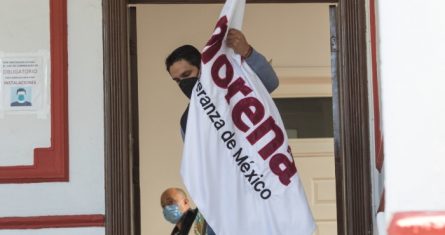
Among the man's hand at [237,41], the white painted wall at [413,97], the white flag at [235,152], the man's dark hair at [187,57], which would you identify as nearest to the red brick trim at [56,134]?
the man's dark hair at [187,57]

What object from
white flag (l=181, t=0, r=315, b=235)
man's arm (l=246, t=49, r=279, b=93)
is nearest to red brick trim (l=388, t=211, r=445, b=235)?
white flag (l=181, t=0, r=315, b=235)

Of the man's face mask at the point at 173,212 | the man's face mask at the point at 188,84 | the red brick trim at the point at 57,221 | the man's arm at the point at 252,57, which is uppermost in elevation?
the man's arm at the point at 252,57

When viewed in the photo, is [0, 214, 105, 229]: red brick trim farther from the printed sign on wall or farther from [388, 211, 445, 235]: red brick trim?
[388, 211, 445, 235]: red brick trim

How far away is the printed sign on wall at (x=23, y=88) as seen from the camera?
297 centimetres

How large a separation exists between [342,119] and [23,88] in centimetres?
127

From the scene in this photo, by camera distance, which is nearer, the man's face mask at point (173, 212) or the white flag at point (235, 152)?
the white flag at point (235, 152)

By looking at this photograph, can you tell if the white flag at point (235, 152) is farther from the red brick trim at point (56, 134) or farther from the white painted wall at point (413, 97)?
the white painted wall at point (413, 97)

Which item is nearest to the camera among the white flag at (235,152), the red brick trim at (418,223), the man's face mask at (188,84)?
the red brick trim at (418,223)

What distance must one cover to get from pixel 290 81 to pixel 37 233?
213cm

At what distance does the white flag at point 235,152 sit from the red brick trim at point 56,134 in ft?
1.95

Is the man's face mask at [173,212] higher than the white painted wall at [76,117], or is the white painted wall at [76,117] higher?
the white painted wall at [76,117]

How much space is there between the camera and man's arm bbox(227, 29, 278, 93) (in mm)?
2650

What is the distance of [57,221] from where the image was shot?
2.92 m

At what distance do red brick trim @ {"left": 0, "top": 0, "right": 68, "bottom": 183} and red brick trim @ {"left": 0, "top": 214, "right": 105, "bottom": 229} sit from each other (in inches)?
5.8
